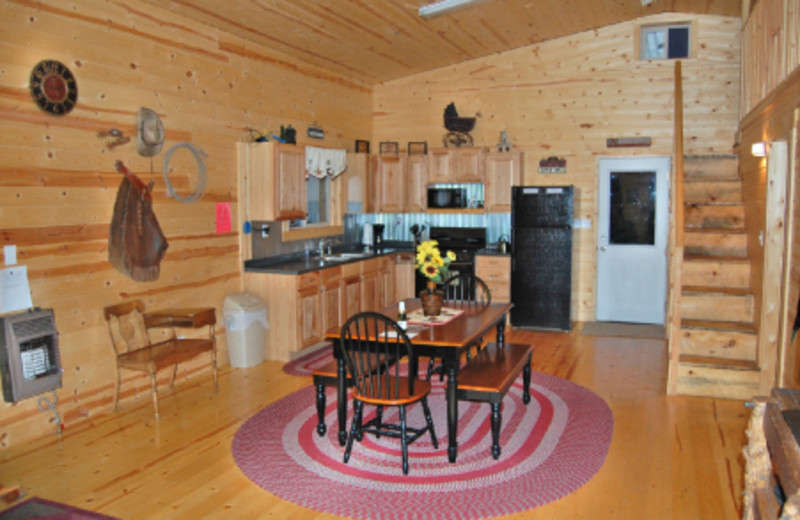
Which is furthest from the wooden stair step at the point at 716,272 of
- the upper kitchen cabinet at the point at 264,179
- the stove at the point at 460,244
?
the upper kitchen cabinet at the point at 264,179

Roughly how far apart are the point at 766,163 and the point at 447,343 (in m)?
3.10

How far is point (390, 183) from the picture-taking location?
7.91 metres

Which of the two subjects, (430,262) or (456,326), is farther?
(430,262)

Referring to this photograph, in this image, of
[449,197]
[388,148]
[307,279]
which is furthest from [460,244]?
[307,279]

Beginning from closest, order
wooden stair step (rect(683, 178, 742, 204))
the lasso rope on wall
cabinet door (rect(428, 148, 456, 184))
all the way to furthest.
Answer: the lasso rope on wall < wooden stair step (rect(683, 178, 742, 204)) < cabinet door (rect(428, 148, 456, 184))

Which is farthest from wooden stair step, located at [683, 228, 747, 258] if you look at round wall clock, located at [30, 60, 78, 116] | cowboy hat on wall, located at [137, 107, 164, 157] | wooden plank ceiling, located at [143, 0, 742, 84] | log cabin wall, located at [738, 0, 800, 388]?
round wall clock, located at [30, 60, 78, 116]

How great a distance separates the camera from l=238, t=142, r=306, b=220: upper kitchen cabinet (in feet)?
19.1

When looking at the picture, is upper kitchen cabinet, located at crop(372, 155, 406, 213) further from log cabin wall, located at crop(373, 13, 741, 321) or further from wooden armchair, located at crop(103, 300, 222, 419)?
wooden armchair, located at crop(103, 300, 222, 419)

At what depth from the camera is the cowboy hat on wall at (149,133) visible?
4668mm

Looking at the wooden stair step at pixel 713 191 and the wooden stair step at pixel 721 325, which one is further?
the wooden stair step at pixel 713 191

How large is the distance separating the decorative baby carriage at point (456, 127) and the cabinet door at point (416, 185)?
0.45 metres

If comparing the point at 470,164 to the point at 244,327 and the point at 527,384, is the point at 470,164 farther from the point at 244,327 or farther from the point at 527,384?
the point at 527,384

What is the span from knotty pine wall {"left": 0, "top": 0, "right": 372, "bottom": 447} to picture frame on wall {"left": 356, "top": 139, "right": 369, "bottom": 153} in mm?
1989

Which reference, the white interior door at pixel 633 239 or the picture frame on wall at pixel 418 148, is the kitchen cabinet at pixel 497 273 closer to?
the white interior door at pixel 633 239
